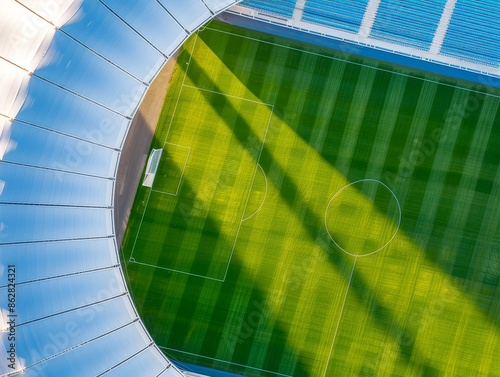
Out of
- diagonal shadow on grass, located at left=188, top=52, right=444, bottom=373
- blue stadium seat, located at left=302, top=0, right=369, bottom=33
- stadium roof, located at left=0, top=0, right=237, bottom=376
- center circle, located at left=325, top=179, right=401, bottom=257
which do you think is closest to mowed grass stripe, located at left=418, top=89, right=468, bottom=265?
center circle, located at left=325, top=179, right=401, bottom=257

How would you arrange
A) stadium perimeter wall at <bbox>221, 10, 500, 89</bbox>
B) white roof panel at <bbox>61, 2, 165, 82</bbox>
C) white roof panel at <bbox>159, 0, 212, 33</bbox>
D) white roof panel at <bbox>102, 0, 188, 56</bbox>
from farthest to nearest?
stadium perimeter wall at <bbox>221, 10, 500, 89</bbox> < white roof panel at <bbox>159, 0, 212, 33</bbox> < white roof panel at <bbox>102, 0, 188, 56</bbox> < white roof panel at <bbox>61, 2, 165, 82</bbox>

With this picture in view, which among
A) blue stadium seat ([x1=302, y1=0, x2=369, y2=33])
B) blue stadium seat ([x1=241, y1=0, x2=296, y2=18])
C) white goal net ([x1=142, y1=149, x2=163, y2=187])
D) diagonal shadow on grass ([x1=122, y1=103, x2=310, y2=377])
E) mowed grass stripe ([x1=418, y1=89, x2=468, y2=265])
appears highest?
blue stadium seat ([x1=302, y1=0, x2=369, y2=33])

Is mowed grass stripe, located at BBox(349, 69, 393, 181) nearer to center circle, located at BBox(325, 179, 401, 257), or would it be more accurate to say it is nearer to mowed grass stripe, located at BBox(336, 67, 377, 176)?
mowed grass stripe, located at BBox(336, 67, 377, 176)

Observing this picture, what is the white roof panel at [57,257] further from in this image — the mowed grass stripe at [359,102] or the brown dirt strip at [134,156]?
the mowed grass stripe at [359,102]

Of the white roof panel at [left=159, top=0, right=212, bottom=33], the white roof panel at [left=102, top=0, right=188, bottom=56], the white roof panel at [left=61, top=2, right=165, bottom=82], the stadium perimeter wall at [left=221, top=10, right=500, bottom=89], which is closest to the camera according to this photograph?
the white roof panel at [left=61, top=2, right=165, bottom=82]

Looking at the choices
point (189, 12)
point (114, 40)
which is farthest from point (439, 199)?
point (114, 40)

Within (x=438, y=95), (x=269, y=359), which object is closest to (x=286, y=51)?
(x=438, y=95)

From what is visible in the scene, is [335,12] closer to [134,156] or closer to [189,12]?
[189,12]
